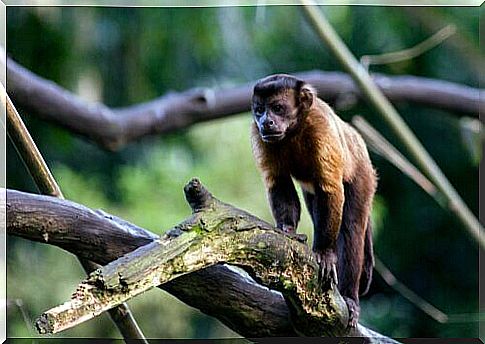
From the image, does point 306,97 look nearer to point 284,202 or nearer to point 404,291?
point 284,202

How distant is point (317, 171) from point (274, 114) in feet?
0.60

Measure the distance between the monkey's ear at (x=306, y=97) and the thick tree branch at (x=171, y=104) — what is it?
546 millimetres

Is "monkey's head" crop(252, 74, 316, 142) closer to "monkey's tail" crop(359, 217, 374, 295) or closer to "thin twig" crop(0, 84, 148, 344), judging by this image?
"monkey's tail" crop(359, 217, 374, 295)

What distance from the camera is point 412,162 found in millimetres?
2562

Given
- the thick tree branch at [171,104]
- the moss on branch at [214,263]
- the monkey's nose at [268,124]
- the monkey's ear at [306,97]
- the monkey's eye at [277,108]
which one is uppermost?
the thick tree branch at [171,104]

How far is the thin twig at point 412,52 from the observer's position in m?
2.56

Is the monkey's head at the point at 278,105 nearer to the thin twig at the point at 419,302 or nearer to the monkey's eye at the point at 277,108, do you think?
Result: the monkey's eye at the point at 277,108

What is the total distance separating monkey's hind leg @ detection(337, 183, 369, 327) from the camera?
2084 millimetres

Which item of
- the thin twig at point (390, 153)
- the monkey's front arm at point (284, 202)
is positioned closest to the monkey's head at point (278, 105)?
the monkey's front arm at point (284, 202)

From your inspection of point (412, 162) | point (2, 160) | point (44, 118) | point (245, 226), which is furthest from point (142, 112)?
point (245, 226)

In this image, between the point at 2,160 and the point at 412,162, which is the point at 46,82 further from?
the point at 412,162

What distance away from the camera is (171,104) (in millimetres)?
2613

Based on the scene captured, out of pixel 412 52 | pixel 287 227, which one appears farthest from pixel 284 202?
pixel 412 52

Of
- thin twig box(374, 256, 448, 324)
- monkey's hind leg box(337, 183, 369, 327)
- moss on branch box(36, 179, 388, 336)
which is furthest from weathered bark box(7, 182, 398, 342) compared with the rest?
thin twig box(374, 256, 448, 324)
